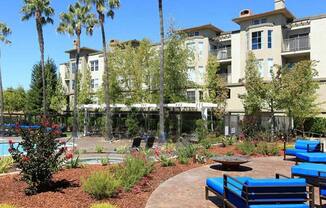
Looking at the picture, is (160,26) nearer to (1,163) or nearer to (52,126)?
(1,163)

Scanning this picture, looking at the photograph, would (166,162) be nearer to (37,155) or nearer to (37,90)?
(37,155)

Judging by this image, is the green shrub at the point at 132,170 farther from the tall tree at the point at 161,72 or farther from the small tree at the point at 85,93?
the small tree at the point at 85,93

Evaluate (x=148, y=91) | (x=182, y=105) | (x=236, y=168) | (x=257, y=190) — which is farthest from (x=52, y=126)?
(x=148, y=91)

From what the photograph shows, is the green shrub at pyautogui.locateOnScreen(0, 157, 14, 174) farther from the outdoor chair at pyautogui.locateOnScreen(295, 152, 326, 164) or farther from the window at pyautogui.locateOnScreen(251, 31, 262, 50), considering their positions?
the window at pyautogui.locateOnScreen(251, 31, 262, 50)

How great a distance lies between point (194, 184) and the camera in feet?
33.6

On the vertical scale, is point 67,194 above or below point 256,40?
below

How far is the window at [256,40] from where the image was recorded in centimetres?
3741

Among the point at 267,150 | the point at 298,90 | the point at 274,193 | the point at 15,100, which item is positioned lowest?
the point at 267,150

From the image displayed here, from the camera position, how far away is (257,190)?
607 cm

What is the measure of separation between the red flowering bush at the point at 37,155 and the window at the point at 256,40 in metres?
31.9

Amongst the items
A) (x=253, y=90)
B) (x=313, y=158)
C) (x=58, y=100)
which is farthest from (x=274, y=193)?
(x=58, y=100)

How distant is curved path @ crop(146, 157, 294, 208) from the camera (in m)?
8.15

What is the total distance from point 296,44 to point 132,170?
30112mm

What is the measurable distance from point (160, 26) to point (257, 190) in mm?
20710
